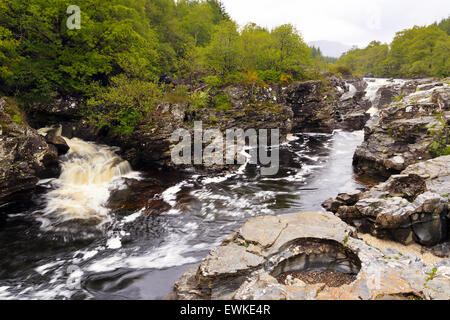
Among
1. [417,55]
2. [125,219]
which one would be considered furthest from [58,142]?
[417,55]

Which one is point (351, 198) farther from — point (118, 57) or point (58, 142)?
point (118, 57)

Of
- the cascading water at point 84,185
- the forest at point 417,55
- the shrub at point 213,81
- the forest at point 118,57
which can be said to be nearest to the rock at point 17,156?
the cascading water at point 84,185

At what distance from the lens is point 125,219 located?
13.9 meters

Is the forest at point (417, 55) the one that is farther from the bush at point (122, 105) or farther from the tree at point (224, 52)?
the bush at point (122, 105)

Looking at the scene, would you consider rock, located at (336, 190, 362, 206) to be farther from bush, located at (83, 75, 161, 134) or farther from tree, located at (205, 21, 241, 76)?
tree, located at (205, 21, 241, 76)

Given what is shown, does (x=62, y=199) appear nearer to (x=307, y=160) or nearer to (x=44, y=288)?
(x=44, y=288)

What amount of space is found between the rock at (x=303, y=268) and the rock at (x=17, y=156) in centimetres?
1282

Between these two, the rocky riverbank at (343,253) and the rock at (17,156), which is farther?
the rock at (17,156)

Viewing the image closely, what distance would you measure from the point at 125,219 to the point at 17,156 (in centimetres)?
751

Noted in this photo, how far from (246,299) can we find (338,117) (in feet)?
139

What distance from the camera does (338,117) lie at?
4216cm

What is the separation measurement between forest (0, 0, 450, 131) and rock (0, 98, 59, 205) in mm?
4298

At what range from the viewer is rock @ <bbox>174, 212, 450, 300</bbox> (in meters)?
6.04

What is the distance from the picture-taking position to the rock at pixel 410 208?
10.0 m
